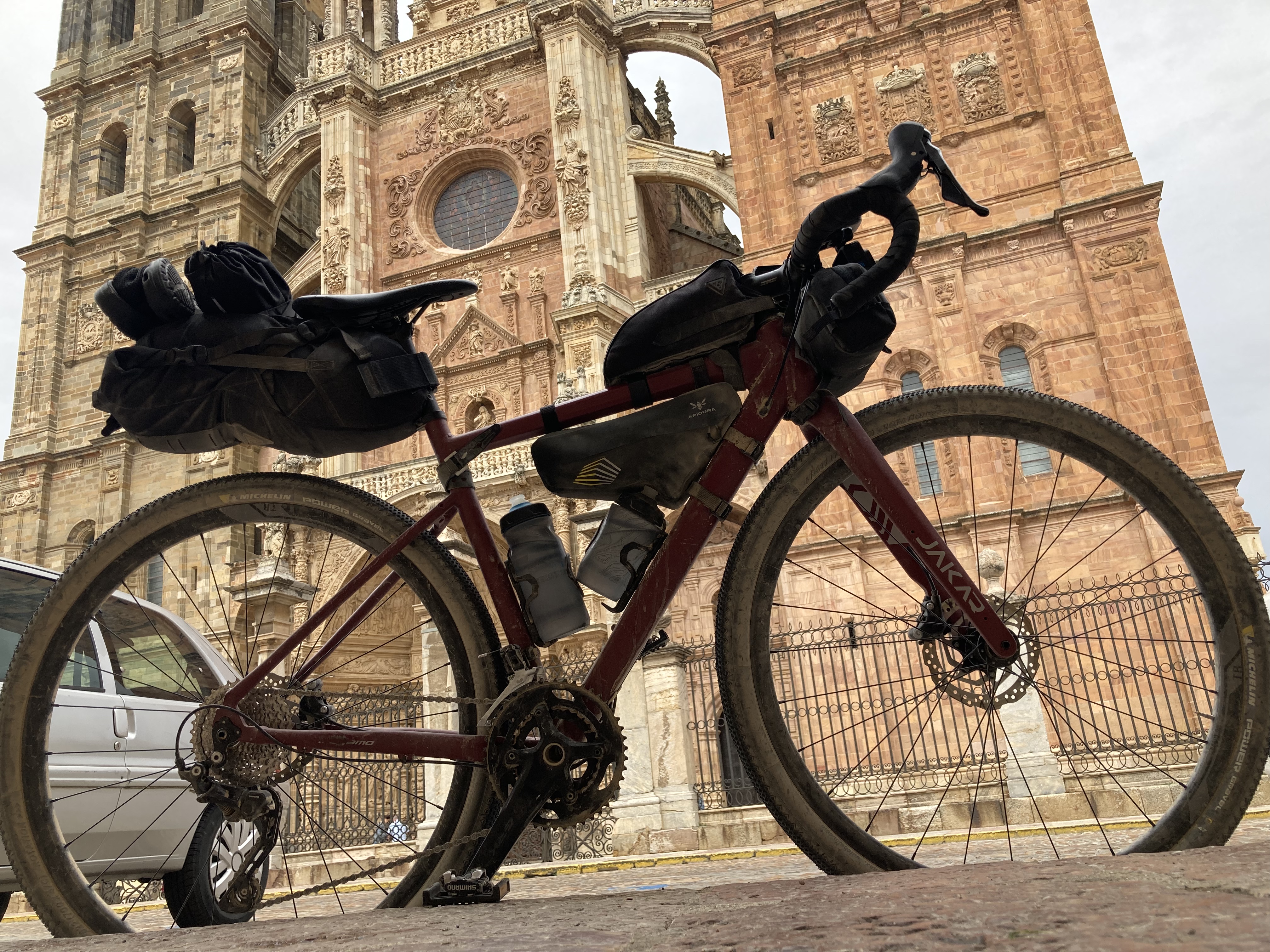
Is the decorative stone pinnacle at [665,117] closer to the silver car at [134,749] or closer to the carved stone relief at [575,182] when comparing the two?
the carved stone relief at [575,182]

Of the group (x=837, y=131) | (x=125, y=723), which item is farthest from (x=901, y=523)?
(x=837, y=131)

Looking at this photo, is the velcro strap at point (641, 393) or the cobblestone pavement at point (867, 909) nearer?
the cobblestone pavement at point (867, 909)

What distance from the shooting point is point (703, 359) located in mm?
2127

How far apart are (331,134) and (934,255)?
48.2 feet

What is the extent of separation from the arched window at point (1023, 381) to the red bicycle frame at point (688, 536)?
13169 millimetres

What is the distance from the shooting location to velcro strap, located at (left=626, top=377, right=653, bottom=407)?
2127 millimetres

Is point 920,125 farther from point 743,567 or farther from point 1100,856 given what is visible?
point 1100,856

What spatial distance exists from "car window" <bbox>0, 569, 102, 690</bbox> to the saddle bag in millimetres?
1815

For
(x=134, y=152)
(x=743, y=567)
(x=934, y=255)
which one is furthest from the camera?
(x=134, y=152)

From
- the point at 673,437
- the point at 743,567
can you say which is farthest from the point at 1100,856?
the point at 673,437

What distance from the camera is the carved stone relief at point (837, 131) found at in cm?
1667

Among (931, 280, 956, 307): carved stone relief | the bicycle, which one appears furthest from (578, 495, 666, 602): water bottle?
(931, 280, 956, 307): carved stone relief

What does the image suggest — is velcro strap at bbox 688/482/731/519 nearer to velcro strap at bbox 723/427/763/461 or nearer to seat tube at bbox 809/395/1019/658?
velcro strap at bbox 723/427/763/461

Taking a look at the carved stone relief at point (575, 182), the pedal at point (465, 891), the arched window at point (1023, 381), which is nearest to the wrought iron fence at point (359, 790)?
the pedal at point (465, 891)
